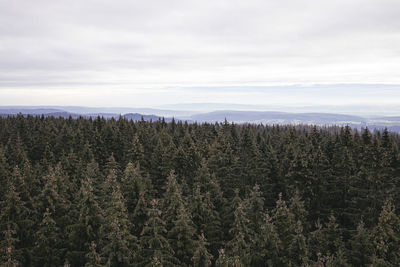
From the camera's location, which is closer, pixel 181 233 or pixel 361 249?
pixel 181 233

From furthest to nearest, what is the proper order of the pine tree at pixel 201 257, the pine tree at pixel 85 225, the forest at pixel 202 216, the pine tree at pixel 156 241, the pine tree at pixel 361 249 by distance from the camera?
the pine tree at pixel 361 249
the pine tree at pixel 85 225
the forest at pixel 202 216
the pine tree at pixel 156 241
the pine tree at pixel 201 257

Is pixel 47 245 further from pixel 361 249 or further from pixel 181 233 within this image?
pixel 361 249

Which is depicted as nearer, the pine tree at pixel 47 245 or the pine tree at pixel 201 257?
the pine tree at pixel 201 257

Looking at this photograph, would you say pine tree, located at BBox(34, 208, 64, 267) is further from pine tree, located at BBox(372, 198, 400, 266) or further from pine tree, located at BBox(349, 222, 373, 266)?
pine tree, located at BBox(349, 222, 373, 266)

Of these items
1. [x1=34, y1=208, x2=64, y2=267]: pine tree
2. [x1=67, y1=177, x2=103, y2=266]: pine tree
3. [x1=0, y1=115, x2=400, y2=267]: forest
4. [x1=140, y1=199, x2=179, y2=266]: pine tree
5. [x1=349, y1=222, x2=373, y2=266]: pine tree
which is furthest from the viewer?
[x1=349, y1=222, x2=373, y2=266]: pine tree

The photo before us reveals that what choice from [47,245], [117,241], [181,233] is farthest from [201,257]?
[47,245]

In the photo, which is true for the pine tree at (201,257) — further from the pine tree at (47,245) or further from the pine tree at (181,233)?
the pine tree at (47,245)

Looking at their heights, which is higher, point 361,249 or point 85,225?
point 85,225

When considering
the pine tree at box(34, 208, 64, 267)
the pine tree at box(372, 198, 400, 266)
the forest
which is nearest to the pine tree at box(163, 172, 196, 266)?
the forest

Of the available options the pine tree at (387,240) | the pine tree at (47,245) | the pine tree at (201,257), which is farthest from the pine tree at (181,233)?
the pine tree at (387,240)

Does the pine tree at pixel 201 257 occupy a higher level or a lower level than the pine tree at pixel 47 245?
higher

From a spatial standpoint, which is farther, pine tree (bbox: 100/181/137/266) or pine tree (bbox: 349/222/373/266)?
pine tree (bbox: 349/222/373/266)

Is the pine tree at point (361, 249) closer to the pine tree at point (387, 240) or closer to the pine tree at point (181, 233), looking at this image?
the pine tree at point (387, 240)

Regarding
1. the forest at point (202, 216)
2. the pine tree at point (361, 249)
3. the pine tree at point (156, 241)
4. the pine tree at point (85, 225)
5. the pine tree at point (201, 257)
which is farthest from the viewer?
the pine tree at point (361, 249)
